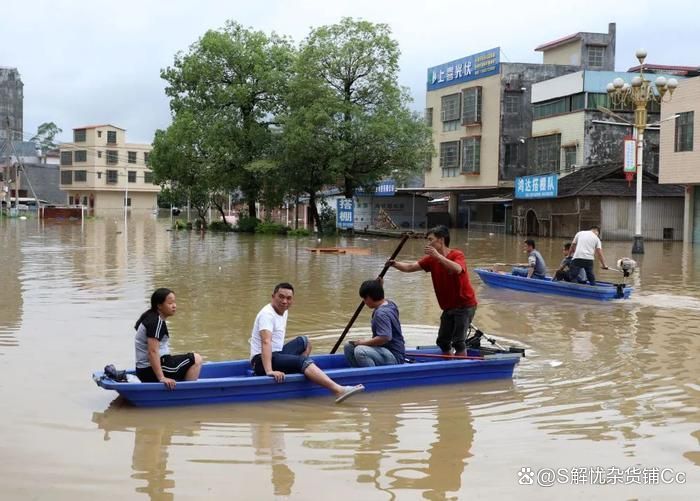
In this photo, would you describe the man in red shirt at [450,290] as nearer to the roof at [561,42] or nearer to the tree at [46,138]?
the roof at [561,42]

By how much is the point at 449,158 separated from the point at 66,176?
6083 cm

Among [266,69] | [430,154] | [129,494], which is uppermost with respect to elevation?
[266,69]

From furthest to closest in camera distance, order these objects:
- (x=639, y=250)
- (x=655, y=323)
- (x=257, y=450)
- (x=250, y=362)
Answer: (x=639, y=250) < (x=655, y=323) < (x=250, y=362) < (x=257, y=450)

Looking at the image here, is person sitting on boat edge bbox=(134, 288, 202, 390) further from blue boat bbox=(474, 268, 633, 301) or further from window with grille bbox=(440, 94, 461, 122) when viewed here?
window with grille bbox=(440, 94, 461, 122)

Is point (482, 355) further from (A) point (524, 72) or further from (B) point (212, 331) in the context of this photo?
(A) point (524, 72)

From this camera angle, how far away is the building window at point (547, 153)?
46.5m

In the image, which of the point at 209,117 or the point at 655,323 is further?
the point at 209,117

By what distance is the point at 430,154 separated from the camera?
143 ft

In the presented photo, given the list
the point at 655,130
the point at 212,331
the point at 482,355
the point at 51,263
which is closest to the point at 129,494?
the point at 482,355

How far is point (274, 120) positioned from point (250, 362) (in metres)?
40.7

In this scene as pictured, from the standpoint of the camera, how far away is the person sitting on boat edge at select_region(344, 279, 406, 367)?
29.5 feet

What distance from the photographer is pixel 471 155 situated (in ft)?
174

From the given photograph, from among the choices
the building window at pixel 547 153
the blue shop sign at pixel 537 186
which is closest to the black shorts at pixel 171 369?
the blue shop sign at pixel 537 186

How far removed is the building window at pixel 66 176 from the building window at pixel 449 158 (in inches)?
2311
